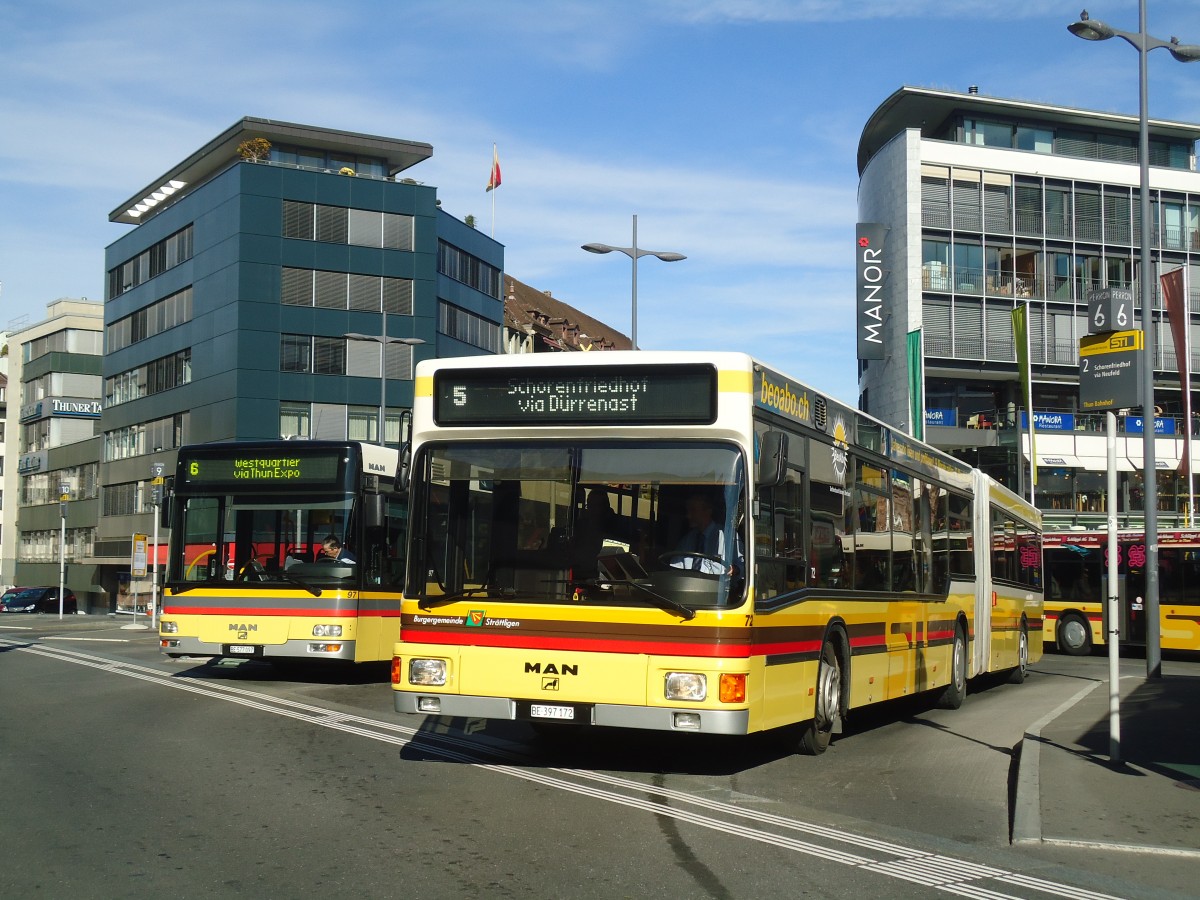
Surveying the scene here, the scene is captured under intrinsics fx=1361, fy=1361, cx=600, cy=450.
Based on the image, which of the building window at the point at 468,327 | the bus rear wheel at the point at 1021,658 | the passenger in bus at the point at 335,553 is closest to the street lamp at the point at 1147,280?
the bus rear wheel at the point at 1021,658

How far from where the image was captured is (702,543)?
926cm

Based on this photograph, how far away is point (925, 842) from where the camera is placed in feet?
26.2

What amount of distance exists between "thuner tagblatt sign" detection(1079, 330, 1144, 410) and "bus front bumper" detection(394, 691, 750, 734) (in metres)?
4.58

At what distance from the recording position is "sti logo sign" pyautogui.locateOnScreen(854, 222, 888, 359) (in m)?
56.7

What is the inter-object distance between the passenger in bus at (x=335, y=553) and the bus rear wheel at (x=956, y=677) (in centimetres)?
748

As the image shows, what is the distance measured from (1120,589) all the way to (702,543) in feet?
80.2

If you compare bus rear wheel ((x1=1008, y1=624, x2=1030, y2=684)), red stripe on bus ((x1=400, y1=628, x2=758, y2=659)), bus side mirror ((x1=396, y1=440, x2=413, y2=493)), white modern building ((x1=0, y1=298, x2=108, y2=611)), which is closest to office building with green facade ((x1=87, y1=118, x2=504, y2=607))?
white modern building ((x1=0, y1=298, x2=108, y2=611))

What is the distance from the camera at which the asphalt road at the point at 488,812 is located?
6.64 m

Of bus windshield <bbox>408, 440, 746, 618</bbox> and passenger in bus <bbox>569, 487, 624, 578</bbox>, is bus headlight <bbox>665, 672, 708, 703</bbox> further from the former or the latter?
passenger in bus <bbox>569, 487, 624, 578</bbox>

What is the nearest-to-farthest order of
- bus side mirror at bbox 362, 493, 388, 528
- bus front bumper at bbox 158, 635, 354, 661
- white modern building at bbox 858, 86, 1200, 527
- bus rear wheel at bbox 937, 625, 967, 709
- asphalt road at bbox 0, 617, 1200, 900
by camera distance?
asphalt road at bbox 0, 617, 1200, 900, bus side mirror at bbox 362, 493, 388, 528, bus rear wheel at bbox 937, 625, 967, 709, bus front bumper at bbox 158, 635, 354, 661, white modern building at bbox 858, 86, 1200, 527

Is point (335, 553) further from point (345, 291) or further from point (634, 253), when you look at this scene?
point (345, 291)

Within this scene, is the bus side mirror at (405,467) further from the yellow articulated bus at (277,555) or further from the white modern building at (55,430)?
the white modern building at (55,430)

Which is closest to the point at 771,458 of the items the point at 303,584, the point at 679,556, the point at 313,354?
the point at 679,556

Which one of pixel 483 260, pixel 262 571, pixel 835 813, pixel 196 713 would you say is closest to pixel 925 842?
pixel 835 813
